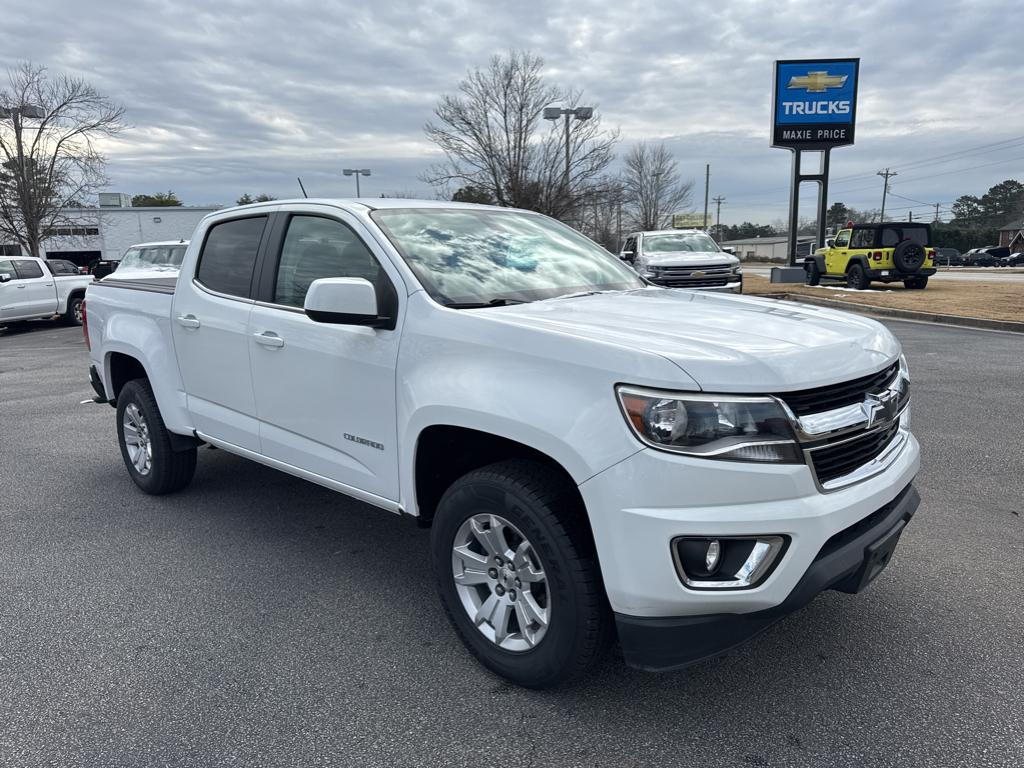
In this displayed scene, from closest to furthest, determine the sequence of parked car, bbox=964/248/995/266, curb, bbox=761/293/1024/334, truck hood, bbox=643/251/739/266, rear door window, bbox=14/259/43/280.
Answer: curb, bbox=761/293/1024/334 < truck hood, bbox=643/251/739/266 < rear door window, bbox=14/259/43/280 < parked car, bbox=964/248/995/266

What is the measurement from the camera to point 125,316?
4.95 meters

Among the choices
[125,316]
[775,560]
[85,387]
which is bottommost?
[85,387]

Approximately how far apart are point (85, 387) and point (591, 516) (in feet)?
30.1

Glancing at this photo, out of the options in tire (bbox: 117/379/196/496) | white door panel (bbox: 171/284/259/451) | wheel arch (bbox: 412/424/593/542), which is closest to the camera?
wheel arch (bbox: 412/424/593/542)

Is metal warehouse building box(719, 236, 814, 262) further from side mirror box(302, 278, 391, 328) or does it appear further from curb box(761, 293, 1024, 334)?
side mirror box(302, 278, 391, 328)

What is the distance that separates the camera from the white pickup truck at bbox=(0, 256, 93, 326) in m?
17.0

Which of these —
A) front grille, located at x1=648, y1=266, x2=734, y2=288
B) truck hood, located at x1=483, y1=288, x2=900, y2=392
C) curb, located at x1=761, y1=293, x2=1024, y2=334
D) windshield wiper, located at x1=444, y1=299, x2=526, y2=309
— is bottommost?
curb, located at x1=761, y1=293, x2=1024, y2=334

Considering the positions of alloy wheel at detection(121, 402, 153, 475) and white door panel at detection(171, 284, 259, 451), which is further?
alloy wheel at detection(121, 402, 153, 475)

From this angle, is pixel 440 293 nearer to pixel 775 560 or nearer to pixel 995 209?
pixel 775 560

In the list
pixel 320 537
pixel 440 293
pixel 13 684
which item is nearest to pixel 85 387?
pixel 320 537

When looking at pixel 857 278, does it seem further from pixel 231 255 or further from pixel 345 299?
pixel 345 299

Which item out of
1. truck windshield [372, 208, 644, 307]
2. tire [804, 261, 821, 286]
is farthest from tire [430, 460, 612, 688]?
tire [804, 261, 821, 286]

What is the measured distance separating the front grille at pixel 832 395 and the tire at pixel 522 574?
0.78 meters

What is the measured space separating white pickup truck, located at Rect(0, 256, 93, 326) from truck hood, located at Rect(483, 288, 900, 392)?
58.9ft
